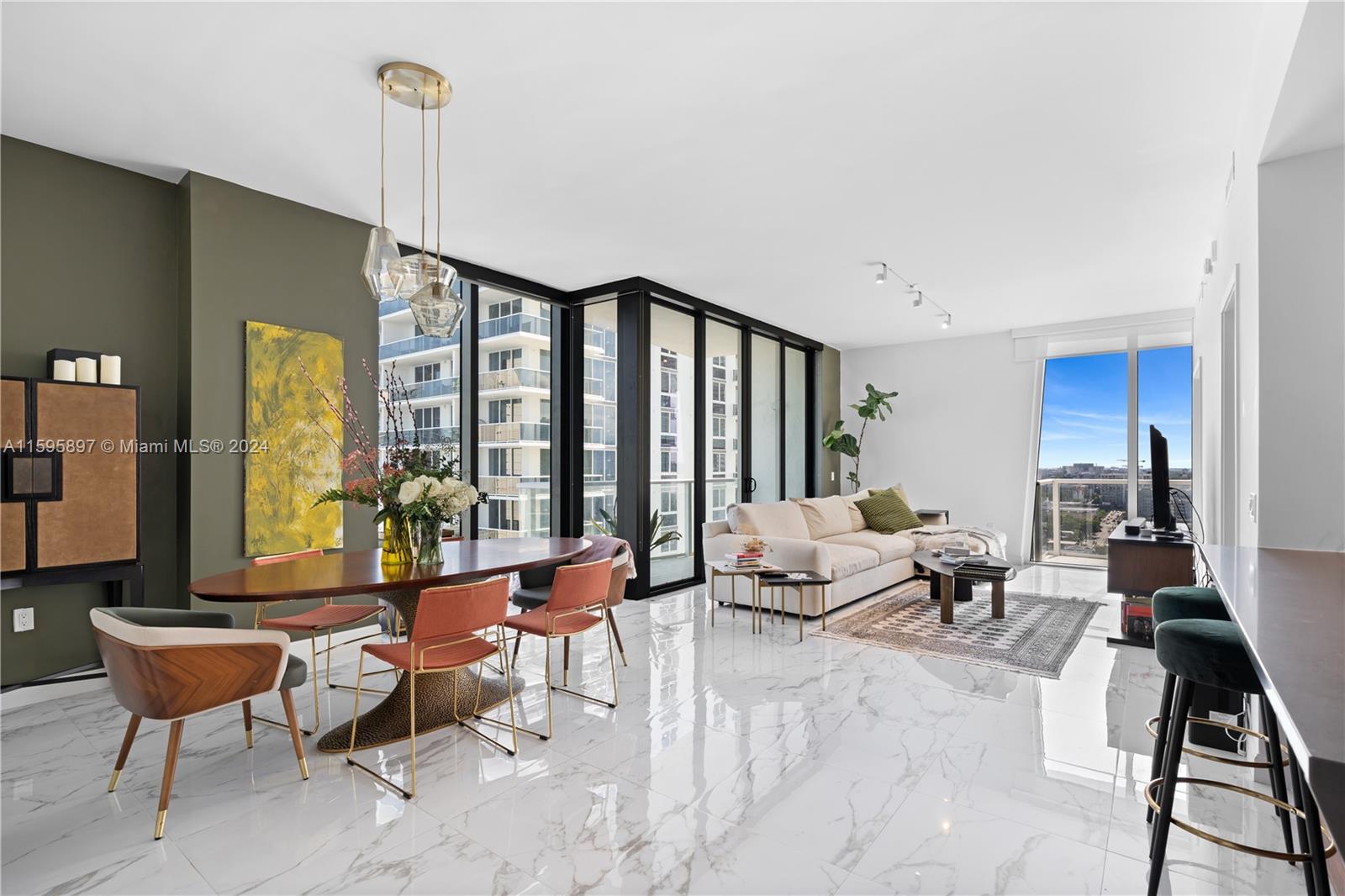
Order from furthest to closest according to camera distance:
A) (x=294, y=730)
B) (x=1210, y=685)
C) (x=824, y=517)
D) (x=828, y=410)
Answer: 1. (x=828, y=410)
2. (x=824, y=517)
3. (x=294, y=730)
4. (x=1210, y=685)

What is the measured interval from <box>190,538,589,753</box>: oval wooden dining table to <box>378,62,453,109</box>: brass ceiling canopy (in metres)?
2.03

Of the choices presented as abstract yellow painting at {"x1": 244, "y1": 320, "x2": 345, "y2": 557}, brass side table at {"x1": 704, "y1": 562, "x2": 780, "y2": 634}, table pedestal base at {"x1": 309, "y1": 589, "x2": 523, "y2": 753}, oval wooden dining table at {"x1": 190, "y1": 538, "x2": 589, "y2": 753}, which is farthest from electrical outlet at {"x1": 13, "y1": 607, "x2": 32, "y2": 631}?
brass side table at {"x1": 704, "y1": 562, "x2": 780, "y2": 634}

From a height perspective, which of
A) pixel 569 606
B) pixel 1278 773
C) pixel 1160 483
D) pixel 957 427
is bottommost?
pixel 1278 773

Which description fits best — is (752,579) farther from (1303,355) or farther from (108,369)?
(108,369)

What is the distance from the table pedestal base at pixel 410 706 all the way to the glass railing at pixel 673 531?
2833mm

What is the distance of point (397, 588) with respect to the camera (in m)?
2.58

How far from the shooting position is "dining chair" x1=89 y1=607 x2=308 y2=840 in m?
2.17

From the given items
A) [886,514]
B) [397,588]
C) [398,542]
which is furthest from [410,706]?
[886,514]

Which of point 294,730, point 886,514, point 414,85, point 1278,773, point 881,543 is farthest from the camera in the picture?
point 886,514

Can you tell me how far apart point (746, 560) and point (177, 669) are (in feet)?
11.3

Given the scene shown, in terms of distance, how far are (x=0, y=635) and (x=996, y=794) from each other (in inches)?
180

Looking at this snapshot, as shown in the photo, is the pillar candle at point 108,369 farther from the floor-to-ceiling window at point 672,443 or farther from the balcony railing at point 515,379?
the floor-to-ceiling window at point 672,443

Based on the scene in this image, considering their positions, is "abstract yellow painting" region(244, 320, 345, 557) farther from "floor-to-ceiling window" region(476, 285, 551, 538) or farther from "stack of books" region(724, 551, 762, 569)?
"stack of books" region(724, 551, 762, 569)

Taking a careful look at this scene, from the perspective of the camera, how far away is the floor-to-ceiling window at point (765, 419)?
7438mm
